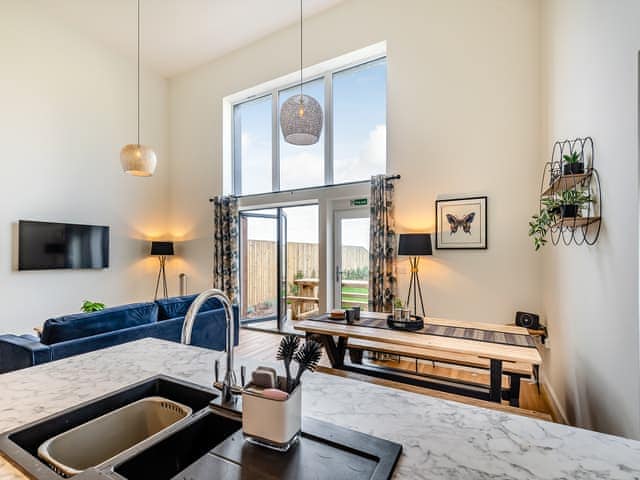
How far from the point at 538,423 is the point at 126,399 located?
4.19 feet

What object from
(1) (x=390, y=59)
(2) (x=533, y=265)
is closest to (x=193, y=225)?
(1) (x=390, y=59)

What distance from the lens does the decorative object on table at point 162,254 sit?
5816mm

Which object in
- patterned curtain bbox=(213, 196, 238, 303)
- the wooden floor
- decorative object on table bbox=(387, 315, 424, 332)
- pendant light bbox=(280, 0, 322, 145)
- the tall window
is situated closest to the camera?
the wooden floor

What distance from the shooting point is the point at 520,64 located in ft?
11.3

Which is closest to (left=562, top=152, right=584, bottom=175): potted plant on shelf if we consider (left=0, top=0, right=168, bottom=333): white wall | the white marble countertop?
the white marble countertop

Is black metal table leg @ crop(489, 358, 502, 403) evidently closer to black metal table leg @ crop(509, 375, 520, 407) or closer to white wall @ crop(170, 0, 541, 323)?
black metal table leg @ crop(509, 375, 520, 407)

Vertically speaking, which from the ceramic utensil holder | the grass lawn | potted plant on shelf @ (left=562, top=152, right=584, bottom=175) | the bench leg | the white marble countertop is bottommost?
the bench leg

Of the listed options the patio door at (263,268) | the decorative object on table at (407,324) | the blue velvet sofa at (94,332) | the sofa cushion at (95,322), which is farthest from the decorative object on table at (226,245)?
the decorative object on table at (407,324)

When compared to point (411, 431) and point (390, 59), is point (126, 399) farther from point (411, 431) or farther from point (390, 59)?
point (390, 59)

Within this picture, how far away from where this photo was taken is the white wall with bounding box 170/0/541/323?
342 centimetres

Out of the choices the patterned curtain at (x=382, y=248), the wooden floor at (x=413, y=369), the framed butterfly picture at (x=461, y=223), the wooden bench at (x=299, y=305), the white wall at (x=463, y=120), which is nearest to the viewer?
the wooden floor at (x=413, y=369)

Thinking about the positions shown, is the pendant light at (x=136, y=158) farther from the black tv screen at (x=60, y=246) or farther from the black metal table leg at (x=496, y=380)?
the black metal table leg at (x=496, y=380)

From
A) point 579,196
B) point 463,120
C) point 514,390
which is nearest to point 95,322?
point 514,390

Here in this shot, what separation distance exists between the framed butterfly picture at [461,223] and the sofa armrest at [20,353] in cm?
375
